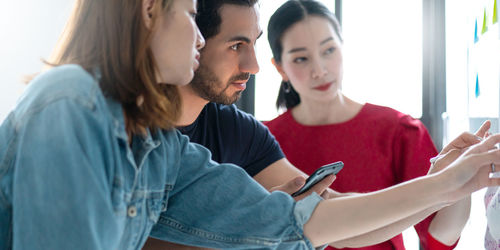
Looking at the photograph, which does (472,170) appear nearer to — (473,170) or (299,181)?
(473,170)

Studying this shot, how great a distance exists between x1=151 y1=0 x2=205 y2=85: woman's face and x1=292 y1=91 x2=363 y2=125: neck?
99cm

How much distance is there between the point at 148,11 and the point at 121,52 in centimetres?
10

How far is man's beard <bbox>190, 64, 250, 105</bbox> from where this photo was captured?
142 centimetres

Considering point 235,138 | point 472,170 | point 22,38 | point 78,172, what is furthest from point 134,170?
point 22,38

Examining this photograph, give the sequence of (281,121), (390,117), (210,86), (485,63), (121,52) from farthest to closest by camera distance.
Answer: (281,121), (390,117), (210,86), (485,63), (121,52)

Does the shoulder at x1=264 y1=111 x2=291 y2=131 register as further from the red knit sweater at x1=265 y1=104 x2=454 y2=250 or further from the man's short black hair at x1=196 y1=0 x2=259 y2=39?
A: the man's short black hair at x1=196 y1=0 x2=259 y2=39

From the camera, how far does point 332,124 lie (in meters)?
1.82

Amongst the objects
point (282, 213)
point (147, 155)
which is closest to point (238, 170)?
point (282, 213)

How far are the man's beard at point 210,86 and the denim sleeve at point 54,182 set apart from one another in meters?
0.71

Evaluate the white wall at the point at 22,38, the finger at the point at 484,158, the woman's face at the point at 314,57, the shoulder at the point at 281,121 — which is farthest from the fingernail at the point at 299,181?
the white wall at the point at 22,38

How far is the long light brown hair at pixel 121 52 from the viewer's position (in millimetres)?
828

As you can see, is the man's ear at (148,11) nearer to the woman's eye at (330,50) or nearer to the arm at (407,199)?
the arm at (407,199)

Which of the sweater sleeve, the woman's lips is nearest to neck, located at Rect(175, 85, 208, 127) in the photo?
the woman's lips

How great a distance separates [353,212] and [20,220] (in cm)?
58
